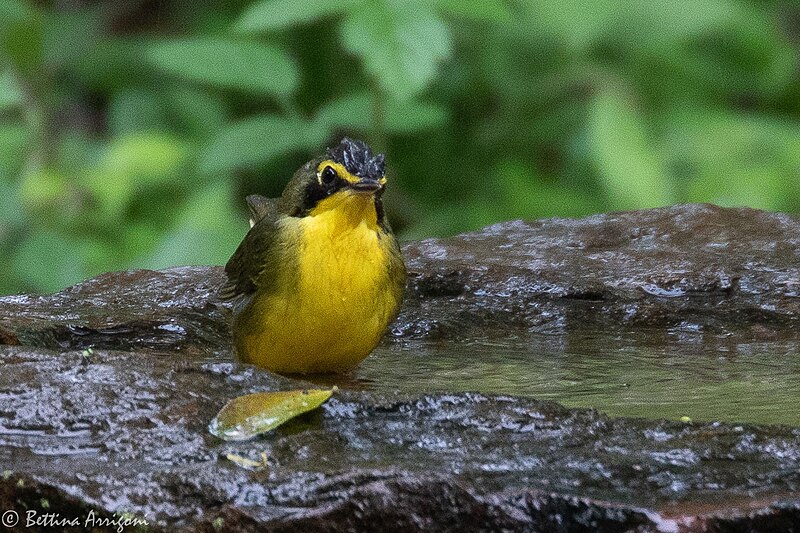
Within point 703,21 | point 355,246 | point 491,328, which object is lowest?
point 491,328

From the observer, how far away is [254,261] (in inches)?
187

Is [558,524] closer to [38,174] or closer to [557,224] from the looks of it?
[557,224]

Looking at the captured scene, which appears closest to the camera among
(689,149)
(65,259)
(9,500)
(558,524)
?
(558,524)

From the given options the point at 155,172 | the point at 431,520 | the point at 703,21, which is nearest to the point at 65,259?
the point at 155,172

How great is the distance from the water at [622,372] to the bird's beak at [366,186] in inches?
25.3

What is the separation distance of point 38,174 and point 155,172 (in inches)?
30.1

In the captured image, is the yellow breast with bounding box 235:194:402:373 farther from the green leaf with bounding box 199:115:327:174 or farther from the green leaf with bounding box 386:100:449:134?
the green leaf with bounding box 386:100:449:134

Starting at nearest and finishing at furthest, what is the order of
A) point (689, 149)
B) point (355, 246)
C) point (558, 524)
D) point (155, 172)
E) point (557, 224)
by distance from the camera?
point (558, 524), point (355, 246), point (557, 224), point (155, 172), point (689, 149)

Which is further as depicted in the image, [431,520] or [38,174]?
[38,174]

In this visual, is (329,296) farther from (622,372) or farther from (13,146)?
(13,146)

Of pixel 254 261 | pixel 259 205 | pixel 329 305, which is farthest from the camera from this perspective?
pixel 259 205

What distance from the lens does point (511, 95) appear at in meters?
9.11

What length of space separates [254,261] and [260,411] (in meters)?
1.48

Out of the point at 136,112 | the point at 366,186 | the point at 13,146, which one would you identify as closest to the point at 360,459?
the point at 366,186
